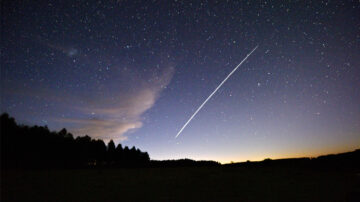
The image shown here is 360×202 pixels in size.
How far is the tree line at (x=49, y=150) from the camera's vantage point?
33244 millimetres

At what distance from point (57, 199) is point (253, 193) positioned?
8.33 metres

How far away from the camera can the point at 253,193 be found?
10227 millimetres

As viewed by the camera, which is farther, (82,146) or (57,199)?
(82,146)

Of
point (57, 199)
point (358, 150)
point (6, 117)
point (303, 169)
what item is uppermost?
point (6, 117)

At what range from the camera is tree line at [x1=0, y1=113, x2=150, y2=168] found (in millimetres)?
33244

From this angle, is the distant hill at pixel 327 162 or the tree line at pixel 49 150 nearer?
the distant hill at pixel 327 162

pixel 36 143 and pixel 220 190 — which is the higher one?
pixel 36 143

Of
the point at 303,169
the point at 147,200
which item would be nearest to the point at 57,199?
the point at 147,200

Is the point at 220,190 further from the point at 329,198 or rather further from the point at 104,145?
the point at 104,145

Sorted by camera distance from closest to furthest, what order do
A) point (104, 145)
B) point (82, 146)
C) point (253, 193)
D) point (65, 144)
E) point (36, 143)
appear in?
point (253, 193) → point (36, 143) → point (65, 144) → point (82, 146) → point (104, 145)

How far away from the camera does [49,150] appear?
148 ft

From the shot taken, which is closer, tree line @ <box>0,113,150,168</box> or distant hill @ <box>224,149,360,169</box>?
distant hill @ <box>224,149,360,169</box>

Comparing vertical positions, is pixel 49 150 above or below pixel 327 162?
above

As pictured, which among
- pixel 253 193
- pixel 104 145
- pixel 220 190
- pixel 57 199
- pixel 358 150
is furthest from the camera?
pixel 104 145
